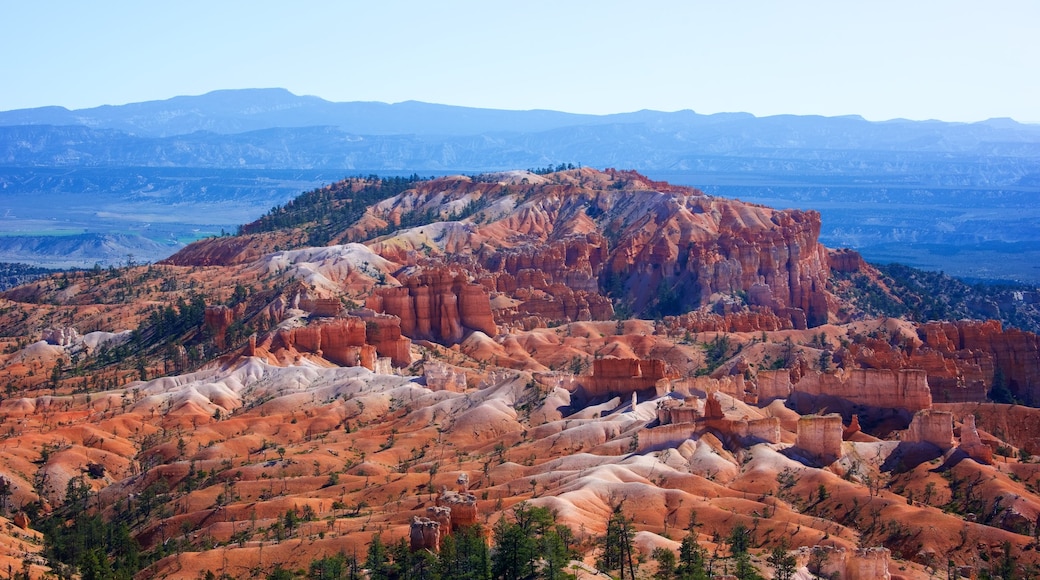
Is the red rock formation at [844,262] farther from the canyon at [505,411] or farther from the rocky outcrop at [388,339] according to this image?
the rocky outcrop at [388,339]

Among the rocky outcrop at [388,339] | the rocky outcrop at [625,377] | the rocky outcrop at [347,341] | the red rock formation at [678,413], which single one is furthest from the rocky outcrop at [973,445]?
the rocky outcrop at [388,339]

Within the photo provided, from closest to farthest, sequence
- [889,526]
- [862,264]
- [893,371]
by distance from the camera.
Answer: [889,526] → [893,371] → [862,264]

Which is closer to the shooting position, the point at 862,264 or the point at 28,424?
the point at 28,424

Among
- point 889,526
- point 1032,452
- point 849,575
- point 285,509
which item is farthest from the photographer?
point 1032,452

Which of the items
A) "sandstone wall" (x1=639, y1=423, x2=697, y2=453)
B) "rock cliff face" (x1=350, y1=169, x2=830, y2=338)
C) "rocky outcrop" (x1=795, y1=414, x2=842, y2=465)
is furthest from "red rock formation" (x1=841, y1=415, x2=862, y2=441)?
"rock cliff face" (x1=350, y1=169, x2=830, y2=338)

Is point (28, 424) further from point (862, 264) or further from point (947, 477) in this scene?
point (862, 264)

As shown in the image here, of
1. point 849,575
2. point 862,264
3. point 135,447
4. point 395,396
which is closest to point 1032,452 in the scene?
point 849,575

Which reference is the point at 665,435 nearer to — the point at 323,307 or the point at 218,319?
the point at 323,307
